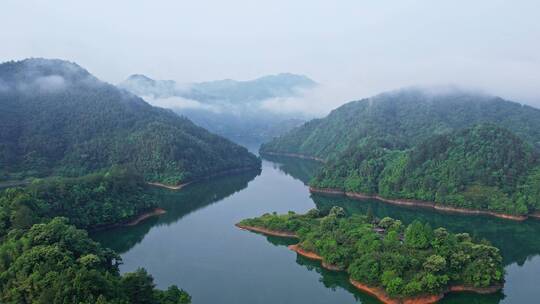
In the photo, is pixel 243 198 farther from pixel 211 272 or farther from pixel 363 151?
pixel 211 272

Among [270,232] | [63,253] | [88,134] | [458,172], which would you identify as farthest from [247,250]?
[88,134]

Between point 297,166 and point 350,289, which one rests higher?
point 297,166

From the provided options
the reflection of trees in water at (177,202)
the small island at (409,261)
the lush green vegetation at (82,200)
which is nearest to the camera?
the small island at (409,261)

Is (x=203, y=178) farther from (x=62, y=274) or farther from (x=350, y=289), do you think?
(x=62, y=274)

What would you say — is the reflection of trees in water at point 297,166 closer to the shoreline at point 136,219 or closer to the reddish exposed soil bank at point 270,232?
the shoreline at point 136,219

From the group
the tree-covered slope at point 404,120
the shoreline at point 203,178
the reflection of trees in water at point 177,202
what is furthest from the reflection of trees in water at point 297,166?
the reflection of trees in water at point 177,202

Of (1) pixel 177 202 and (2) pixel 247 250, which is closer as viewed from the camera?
(2) pixel 247 250
